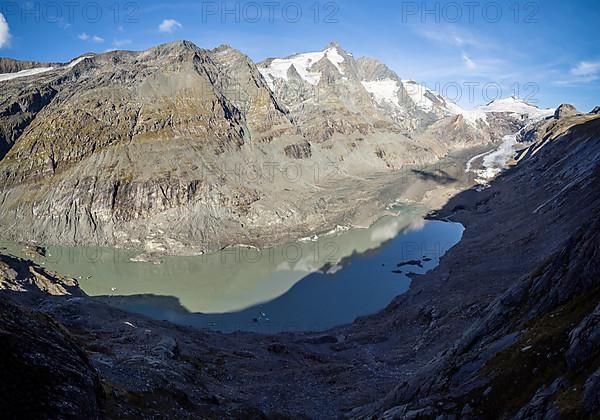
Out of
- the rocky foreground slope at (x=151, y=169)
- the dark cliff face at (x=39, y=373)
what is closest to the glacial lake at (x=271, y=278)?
the rocky foreground slope at (x=151, y=169)

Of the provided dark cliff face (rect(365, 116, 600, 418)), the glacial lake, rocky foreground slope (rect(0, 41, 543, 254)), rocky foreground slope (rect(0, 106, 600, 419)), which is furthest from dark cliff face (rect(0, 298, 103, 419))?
rocky foreground slope (rect(0, 41, 543, 254))

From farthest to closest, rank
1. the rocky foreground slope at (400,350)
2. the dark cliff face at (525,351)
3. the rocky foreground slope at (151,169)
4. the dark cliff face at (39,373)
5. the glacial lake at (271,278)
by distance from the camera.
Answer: the rocky foreground slope at (151,169)
the glacial lake at (271,278)
the rocky foreground slope at (400,350)
the dark cliff face at (525,351)
the dark cliff face at (39,373)

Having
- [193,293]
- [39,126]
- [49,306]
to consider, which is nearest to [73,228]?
[39,126]

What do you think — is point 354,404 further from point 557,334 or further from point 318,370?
point 557,334

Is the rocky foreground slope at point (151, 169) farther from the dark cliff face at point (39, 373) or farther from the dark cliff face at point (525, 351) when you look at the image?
the dark cliff face at point (39, 373)

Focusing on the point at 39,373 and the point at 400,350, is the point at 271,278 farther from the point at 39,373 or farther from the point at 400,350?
the point at 39,373

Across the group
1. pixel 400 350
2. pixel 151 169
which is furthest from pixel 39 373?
pixel 151 169
